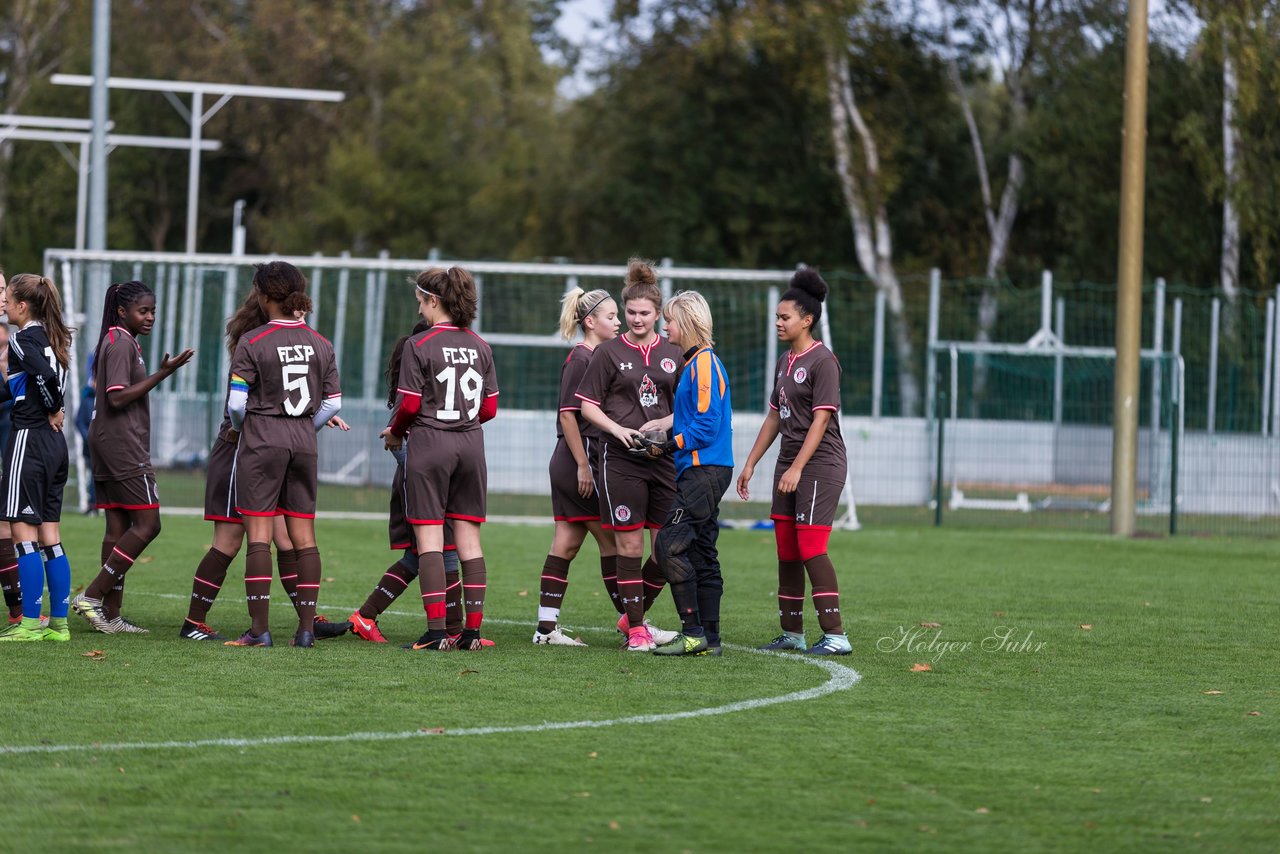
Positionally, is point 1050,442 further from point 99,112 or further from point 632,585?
point 632,585

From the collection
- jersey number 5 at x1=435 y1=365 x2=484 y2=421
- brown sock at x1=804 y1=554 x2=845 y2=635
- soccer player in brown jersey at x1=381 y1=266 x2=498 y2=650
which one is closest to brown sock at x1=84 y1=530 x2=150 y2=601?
soccer player in brown jersey at x1=381 y1=266 x2=498 y2=650

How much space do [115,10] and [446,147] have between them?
35.7 ft

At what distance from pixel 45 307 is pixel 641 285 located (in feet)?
10.1

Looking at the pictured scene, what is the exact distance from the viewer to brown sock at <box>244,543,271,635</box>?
8516 mm

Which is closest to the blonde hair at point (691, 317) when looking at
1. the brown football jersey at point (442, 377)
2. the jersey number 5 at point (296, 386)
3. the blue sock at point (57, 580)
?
the brown football jersey at point (442, 377)

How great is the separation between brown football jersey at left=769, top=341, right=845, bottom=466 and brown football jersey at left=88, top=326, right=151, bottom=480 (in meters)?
3.36

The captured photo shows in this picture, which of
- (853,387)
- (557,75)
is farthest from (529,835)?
(557,75)

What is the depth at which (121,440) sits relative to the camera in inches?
354

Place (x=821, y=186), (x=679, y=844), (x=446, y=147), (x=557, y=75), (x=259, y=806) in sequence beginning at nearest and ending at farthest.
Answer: (x=679, y=844), (x=259, y=806), (x=821, y=186), (x=446, y=147), (x=557, y=75)

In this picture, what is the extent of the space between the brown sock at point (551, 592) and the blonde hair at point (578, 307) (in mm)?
1220

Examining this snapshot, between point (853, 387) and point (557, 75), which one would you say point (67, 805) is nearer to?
point (853, 387)

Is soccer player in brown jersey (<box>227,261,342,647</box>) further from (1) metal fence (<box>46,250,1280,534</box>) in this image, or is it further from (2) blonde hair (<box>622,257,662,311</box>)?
(1) metal fence (<box>46,250,1280,534</box>)

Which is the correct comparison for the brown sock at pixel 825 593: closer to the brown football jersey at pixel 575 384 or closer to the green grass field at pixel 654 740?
the green grass field at pixel 654 740

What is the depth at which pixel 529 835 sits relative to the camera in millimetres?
4984
